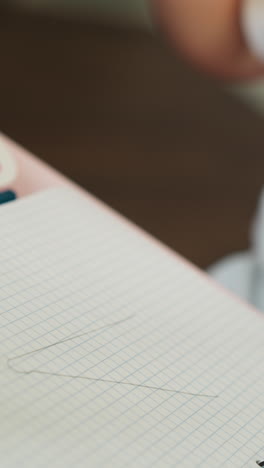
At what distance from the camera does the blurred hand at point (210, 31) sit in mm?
586

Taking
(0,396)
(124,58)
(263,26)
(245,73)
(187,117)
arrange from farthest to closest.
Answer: (124,58) < (187,117) < (245,73) < (263,26) < (0,396)

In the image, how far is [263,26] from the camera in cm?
56

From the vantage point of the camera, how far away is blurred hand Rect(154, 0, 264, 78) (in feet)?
1.92

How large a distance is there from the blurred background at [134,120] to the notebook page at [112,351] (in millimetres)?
832

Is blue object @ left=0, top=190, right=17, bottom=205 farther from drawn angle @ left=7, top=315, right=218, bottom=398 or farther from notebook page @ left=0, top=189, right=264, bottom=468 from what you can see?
drawn angle @ left=7, top=315, right=218, bottom=398

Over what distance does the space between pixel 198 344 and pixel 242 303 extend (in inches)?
2.5

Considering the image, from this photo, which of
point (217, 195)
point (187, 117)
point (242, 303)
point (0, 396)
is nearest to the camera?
point (0, 396)

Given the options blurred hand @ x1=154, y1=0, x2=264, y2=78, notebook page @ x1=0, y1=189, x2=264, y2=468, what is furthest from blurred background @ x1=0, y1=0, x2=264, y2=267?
notebook page @ x1=0, y1=189, x2=264, y2=468

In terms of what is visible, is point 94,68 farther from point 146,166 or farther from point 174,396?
point 174,396

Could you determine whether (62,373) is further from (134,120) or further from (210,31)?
(134,120)

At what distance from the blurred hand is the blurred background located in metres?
0.63

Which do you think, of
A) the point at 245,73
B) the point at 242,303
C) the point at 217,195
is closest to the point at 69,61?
the point at 217,195

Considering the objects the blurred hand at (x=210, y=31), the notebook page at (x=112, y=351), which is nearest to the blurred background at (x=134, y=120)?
the blurred hand at (x=210, y=31)

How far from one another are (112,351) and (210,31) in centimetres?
38
